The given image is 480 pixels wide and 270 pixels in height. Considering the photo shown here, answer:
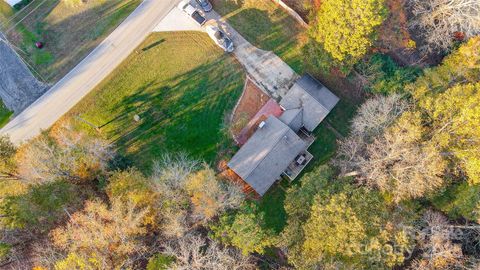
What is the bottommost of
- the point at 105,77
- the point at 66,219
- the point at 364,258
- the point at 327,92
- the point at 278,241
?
the point at 364,258

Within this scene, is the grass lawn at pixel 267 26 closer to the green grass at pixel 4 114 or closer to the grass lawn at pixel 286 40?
the grass lawn at pixel 286 40

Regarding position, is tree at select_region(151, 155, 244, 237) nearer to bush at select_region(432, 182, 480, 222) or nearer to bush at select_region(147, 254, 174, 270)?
bush at select_region(147, 254, 174, 270)

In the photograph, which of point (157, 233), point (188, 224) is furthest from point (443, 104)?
point (157, 233)

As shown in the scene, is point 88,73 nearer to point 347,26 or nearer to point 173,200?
point 173,200

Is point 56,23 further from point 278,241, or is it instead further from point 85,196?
point 278,241

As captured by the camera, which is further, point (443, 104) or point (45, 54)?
point (45, 54)

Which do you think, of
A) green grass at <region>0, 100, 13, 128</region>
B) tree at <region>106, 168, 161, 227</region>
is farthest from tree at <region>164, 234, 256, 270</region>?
green grass at <region>0, 100, 13, 128</region>

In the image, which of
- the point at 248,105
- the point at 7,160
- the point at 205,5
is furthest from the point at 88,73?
the point at 248,105
